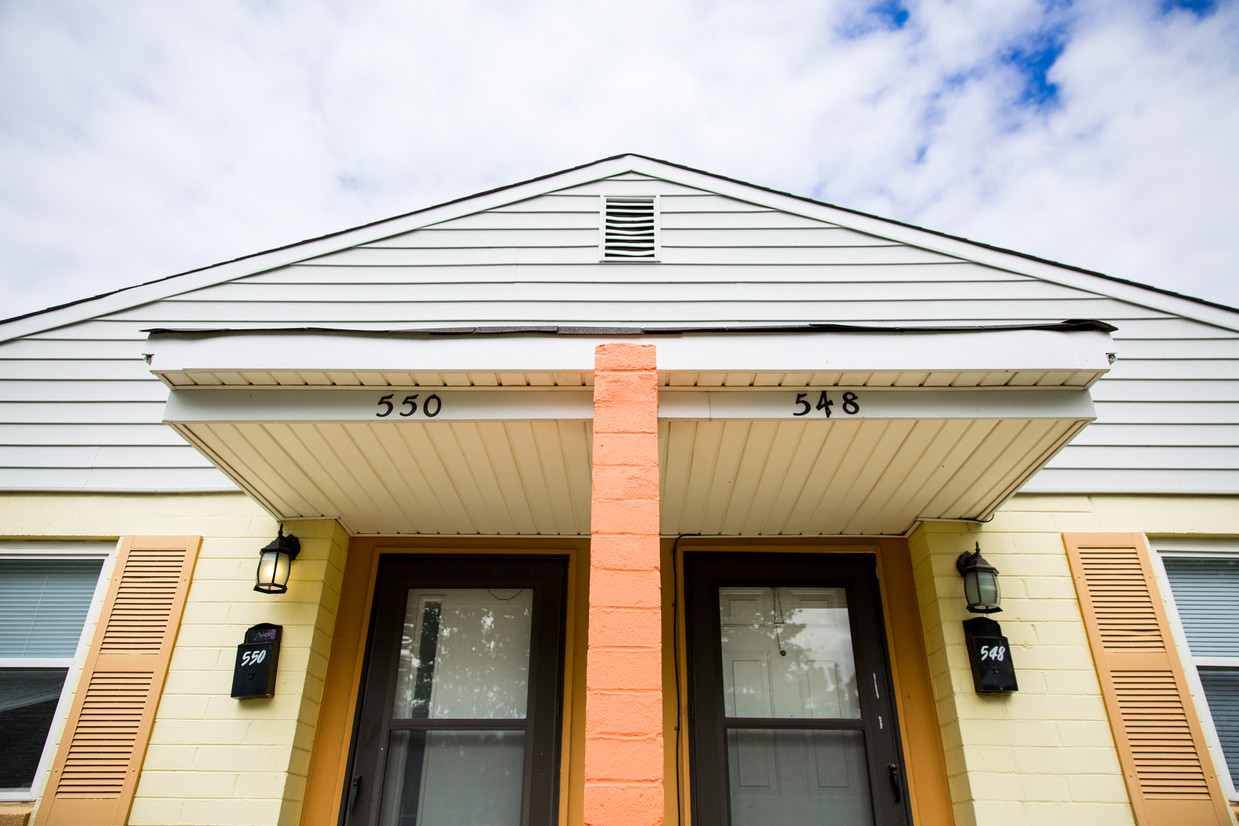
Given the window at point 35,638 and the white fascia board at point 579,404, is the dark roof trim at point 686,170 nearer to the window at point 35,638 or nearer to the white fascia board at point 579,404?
the window at point 35,638

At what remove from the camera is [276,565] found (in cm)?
301

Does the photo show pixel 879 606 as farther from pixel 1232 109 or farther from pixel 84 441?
pixel 1232 109

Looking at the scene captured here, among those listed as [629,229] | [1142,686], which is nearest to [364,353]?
[629,229]

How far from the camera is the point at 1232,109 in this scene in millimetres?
5844

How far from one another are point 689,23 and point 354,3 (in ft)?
11.3

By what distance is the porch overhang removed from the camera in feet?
7.52

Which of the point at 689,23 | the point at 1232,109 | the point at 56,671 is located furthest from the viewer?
the point at 689,23

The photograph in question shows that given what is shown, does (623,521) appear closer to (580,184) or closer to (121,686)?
(121,686)

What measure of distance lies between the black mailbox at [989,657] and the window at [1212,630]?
854mm

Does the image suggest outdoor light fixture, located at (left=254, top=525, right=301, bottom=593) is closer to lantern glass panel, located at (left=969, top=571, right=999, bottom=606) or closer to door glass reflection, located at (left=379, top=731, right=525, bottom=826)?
door glass reflection, located at (left=379, top=731, right=525, bottom=826)

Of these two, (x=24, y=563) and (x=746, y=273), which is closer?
(x=24, y=563)

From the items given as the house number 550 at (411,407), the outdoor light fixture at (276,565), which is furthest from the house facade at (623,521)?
the outdoor light fixture at (276,565)

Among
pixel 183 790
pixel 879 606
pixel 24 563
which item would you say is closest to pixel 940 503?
pixel 879 606

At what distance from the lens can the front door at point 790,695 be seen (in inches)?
116
